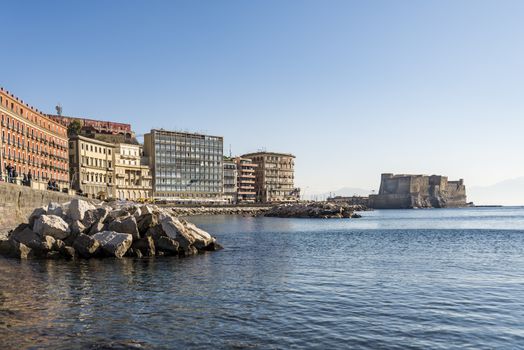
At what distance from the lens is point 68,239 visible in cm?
3528

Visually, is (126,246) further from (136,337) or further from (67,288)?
(136,337)

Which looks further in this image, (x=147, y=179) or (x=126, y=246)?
(x=147, y=179)

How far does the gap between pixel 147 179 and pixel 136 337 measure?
146913 millimetres

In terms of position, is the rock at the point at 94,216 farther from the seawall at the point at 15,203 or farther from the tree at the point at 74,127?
the tree at the point at 74,127

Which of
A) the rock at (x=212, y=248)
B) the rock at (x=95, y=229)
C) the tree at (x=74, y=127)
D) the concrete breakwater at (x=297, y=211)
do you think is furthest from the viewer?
the tree at (x=74, y=127)

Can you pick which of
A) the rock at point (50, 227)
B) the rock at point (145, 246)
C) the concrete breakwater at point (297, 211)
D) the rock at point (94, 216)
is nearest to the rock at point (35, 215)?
the rock at point (50, 227)

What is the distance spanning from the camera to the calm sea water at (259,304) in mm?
14859

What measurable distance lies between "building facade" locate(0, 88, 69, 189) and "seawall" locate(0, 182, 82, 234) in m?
25.5

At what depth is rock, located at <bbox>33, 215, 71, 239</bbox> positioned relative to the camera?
34.6 m

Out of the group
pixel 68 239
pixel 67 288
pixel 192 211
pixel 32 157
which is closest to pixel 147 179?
pixel 192 211

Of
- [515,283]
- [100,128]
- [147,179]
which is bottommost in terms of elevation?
[515,283]

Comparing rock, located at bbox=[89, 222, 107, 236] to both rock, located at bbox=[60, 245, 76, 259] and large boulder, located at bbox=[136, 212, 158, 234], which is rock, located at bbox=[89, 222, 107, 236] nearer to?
large boulder, located at bbox=[136, 212, 158, 234]

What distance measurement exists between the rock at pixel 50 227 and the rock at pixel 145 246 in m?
5.06

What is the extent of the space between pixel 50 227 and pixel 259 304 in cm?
2123
